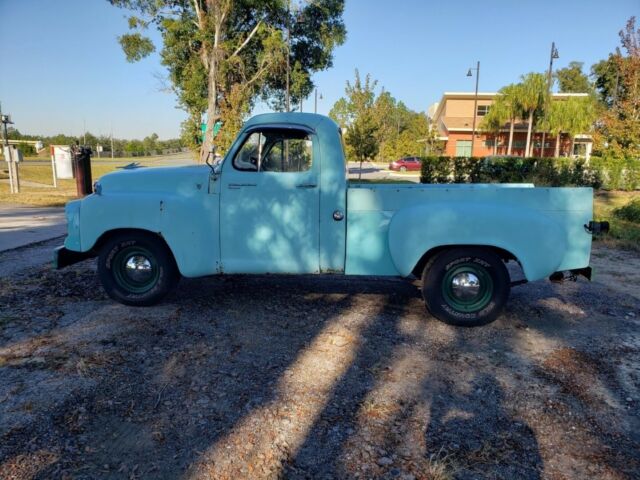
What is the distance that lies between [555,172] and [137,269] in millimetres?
18932

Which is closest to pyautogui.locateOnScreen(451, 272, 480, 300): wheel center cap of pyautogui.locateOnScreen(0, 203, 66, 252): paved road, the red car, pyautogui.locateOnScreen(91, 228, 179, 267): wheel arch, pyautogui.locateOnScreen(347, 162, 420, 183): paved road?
pyautogui.locateOnScreen(91, 228, 179, 267): wheel arch

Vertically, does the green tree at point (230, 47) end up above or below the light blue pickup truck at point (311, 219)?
above

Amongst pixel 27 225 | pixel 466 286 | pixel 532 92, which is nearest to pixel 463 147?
pixel 532 92

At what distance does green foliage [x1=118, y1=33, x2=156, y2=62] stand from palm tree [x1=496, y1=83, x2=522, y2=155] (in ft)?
97.3

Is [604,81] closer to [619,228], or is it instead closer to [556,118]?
[556,118]

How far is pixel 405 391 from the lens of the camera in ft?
11.3

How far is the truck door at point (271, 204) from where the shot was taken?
471cm

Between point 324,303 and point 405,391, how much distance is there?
2074 millimetres

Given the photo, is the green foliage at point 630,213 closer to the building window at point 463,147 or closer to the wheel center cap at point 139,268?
the wheel center cap at point 139,268

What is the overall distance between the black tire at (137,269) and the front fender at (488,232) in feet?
7.94

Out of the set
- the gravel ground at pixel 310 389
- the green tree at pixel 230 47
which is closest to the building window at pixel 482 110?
the green tree at pixel 230 47

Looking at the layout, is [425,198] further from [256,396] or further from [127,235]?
[127,235]

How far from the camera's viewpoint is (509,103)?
135ft

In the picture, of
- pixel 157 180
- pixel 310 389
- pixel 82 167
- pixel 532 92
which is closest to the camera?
pixel 310 389
